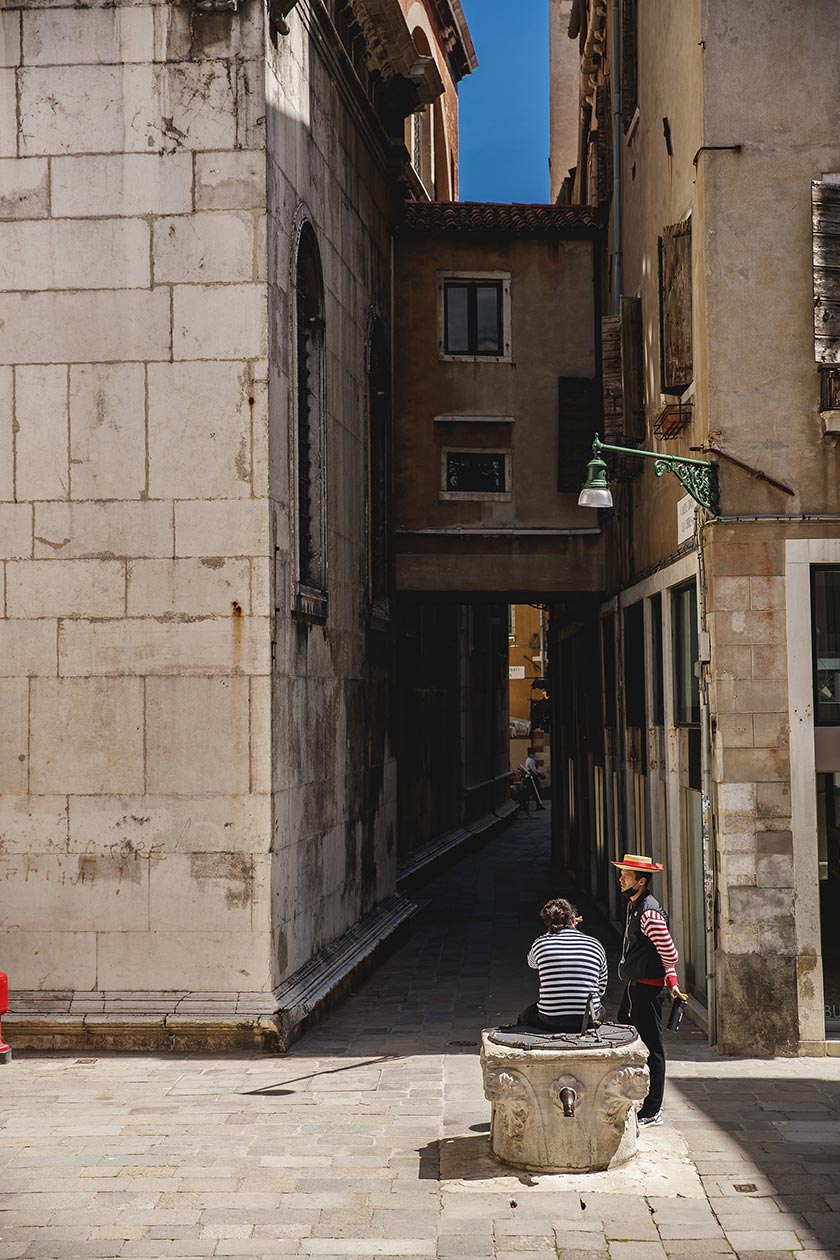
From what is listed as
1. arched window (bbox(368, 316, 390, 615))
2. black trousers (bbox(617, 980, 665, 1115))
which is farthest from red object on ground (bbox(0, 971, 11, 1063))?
arched window (bbox(368, 316, 390, 615))

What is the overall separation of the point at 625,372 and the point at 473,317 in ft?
14.2

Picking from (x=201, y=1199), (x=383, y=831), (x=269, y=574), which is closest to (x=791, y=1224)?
(x=201, y=1199)

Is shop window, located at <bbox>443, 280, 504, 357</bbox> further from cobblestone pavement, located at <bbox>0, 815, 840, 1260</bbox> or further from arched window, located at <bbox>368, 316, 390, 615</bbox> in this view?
cobblestone pavement, located at <bbox>0, 815, 840, 1260</bbox>

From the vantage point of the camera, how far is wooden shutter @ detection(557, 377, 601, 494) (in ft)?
64.7

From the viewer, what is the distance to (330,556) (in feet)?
50.3

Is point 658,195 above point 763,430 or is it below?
above

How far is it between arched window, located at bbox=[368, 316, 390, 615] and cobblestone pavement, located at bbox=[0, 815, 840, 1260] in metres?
6.85

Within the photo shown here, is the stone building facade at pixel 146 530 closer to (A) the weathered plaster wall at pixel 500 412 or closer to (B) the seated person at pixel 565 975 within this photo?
(B) the seated person at pixel 565 975

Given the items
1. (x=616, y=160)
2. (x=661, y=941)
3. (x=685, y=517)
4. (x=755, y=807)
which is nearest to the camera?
(x=661, y=941)

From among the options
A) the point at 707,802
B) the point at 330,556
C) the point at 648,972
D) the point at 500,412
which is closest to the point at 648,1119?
the point at 648,972

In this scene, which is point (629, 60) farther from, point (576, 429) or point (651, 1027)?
point (651, 1027)

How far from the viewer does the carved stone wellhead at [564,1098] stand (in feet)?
28.7

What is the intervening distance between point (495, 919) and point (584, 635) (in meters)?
4.57

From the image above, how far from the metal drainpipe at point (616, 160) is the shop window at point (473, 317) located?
1979mm
